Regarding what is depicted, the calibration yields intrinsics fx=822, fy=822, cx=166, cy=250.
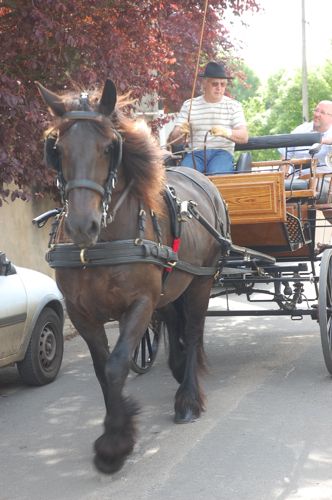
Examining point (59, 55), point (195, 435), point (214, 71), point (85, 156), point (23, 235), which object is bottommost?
point (195, 435)

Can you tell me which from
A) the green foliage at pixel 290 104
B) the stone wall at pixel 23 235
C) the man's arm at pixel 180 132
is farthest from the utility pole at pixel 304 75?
the man's arm at pixel 180 132

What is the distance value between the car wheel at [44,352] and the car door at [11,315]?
246mm

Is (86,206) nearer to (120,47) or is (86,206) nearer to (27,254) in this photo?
(120,47)

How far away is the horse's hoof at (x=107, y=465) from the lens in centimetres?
485

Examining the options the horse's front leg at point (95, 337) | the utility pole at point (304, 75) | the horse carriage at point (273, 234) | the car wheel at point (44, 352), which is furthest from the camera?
the utility pole at point (304, 75)

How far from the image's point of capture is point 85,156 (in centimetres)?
474

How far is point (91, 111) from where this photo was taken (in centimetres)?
490


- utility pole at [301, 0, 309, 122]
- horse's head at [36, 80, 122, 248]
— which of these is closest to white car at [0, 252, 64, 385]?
horse's head at [36, 80, 122, 248]

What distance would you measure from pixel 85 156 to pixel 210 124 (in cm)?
332

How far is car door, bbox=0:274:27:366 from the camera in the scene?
6.95 meters

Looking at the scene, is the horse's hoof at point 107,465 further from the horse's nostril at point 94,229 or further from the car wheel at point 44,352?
the car wheel at point 44,352

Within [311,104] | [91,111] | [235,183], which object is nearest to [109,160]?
[91,111]

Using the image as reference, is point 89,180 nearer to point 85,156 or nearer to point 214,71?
point 85,156

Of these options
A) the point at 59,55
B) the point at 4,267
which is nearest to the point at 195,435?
the point at 4,267
